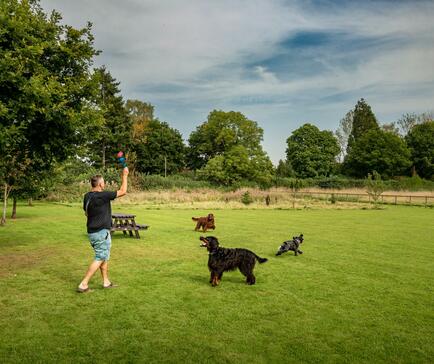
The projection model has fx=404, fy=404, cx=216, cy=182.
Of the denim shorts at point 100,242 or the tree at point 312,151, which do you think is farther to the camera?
the tree at point 312,151

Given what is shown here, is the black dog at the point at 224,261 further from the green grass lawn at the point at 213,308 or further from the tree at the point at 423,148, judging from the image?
the tree at the point at 423,148

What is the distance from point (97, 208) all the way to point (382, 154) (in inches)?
2725

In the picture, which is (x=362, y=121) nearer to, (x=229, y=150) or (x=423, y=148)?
(x=423, y=148)

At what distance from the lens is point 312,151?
73938 millimetres

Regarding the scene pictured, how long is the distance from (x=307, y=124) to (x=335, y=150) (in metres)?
7.11

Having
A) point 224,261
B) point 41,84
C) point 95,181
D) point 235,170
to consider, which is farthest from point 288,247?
point 235,170

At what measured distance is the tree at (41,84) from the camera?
8945mm

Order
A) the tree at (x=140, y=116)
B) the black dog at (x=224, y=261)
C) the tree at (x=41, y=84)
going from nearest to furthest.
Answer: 1. the black dog at (x=224, y=261)
2. the tree at (x=41, y=84)
3. the tree at (x=140, y=116)

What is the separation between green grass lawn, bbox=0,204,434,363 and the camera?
494 cm

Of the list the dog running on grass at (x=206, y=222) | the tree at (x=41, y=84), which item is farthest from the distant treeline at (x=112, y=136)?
the dog running on grass at (x=206, y=222)

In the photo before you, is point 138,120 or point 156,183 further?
point 138,120

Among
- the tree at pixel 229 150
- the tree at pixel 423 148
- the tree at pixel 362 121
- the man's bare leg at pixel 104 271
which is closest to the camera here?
the man's bare leg at pixel 104 271

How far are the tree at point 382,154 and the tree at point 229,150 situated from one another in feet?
57.9

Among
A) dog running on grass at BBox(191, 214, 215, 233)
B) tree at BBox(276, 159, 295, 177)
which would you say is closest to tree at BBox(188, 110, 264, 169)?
tree at BBox(276, 159, 295, 177)
